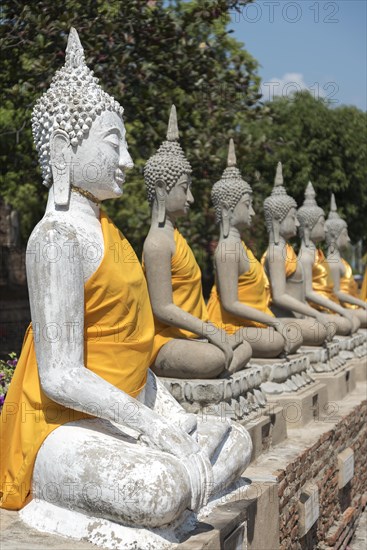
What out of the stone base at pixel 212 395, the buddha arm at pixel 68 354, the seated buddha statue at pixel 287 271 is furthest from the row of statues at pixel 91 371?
the seated buddha statue at pixel 287 271

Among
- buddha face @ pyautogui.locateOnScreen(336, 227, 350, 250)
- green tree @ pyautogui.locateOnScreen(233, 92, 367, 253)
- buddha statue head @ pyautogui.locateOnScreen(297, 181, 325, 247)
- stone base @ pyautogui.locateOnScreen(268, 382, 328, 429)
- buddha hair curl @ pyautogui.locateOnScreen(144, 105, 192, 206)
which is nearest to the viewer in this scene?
buddha hair curl @ pyautogui.locateOnScreen(144, 105, 192, 206)

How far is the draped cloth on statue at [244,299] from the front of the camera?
738cm

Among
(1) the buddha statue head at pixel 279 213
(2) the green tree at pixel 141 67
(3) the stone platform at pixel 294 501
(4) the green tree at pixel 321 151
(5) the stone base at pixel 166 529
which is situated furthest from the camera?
(4) the green tree at pixel 321 151

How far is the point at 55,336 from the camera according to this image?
152 inches

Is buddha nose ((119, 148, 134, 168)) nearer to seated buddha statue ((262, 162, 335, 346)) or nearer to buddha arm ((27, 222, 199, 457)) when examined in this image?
buddha arm ((27, 222, 199, 457))

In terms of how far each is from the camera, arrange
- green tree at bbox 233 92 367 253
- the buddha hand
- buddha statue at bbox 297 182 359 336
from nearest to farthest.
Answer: the buddha hand
buddha statue at bbox 297 182 359 336
green tree at bbox 233 92 367 253

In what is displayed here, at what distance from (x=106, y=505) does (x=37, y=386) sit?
2.08 ft

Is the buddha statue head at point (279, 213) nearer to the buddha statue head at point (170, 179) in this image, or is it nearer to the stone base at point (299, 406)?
the stone base at point (299, 406)

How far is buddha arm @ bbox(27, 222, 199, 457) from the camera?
3840 millimetres

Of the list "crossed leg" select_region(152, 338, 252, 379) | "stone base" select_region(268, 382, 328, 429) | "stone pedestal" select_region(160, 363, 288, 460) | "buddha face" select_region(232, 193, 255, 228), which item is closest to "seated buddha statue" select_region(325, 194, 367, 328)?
"stone base" select_region(268, 382, 328, 429)

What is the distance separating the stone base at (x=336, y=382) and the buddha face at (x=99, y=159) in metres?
4.79

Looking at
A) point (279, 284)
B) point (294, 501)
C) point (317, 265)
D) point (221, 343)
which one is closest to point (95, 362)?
point (221, 343)

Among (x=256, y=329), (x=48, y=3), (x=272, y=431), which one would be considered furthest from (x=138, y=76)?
(x=272, y=431)

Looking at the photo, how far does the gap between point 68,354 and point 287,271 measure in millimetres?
5353
